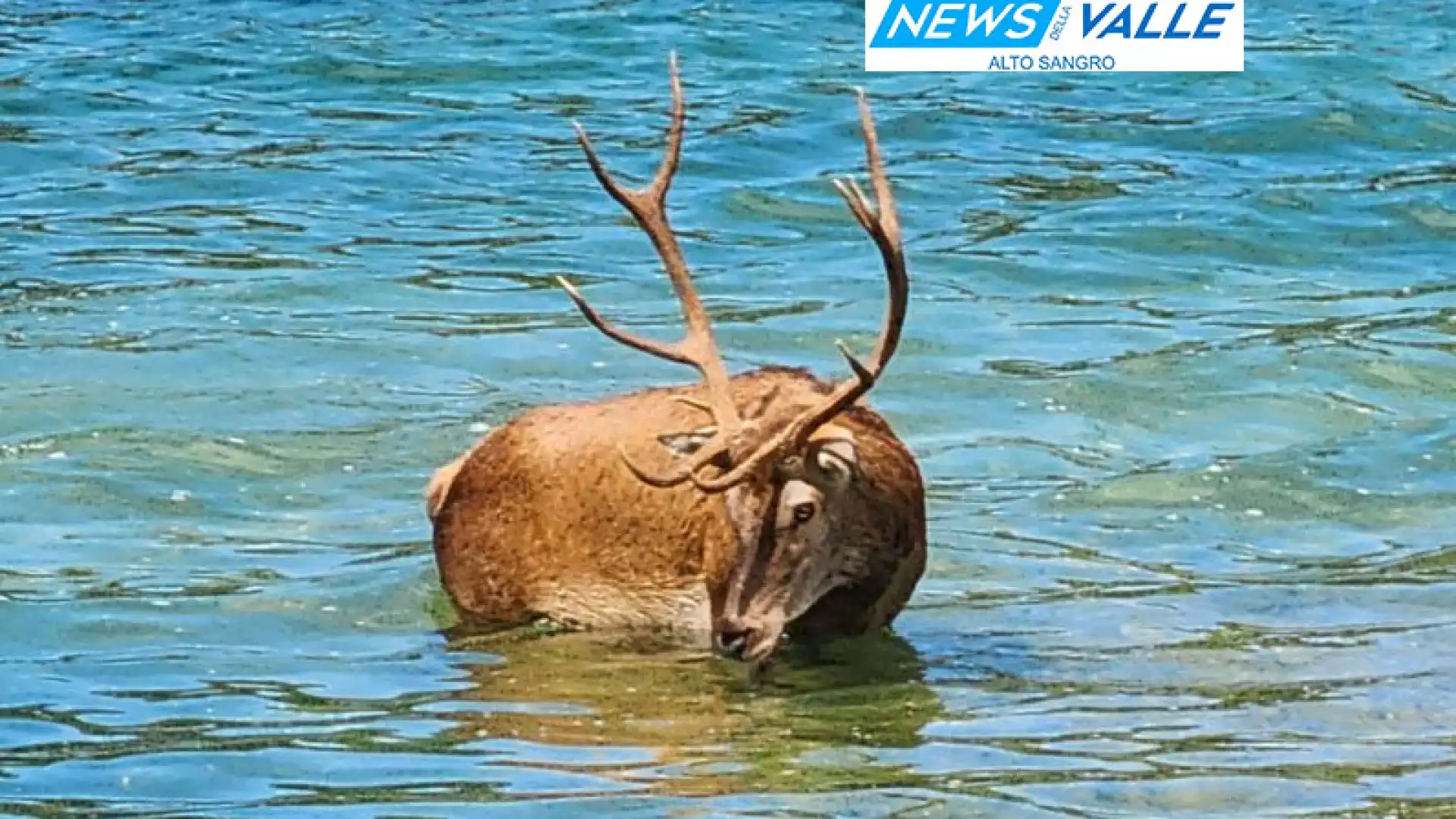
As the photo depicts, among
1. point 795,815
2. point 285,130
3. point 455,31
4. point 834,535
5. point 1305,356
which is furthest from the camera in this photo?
point 455,31

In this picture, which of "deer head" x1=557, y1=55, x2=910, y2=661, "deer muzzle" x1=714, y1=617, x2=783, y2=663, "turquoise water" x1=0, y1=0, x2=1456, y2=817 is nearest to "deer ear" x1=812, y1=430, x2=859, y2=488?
"deer head" x1=557, y1=55, x2=910, y2=661

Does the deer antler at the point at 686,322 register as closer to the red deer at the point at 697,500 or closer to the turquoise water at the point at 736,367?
the red deer at the point at 697,500

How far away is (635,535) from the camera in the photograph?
819 cm

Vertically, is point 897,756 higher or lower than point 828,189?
higher

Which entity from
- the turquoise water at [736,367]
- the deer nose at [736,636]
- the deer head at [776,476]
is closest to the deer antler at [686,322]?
the deer head at [776,476]

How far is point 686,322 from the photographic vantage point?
26.0ft

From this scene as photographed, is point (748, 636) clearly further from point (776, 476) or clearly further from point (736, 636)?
point (776, 476)

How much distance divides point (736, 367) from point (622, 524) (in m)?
3.61

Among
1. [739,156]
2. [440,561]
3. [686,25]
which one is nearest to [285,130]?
[739,156]

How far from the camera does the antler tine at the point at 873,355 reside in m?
7.20

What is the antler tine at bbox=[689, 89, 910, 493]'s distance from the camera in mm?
7203

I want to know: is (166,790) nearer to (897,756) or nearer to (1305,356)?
(897,756)

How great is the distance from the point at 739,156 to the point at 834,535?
28.3 feet

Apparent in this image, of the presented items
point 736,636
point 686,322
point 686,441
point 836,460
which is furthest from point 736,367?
point 736,636
